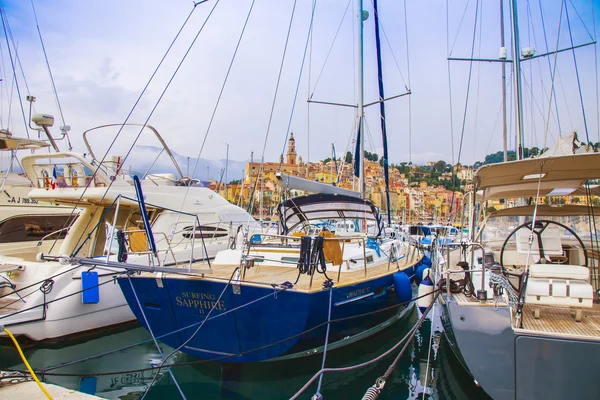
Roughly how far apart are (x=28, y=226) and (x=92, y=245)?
4.08 meters

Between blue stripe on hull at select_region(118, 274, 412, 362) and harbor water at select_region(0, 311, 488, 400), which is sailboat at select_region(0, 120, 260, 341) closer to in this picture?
blue stripe on hull at select_region(118, 274, 412, 362)

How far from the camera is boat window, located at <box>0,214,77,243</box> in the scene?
11.9m

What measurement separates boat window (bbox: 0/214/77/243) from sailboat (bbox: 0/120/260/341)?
1.95ft

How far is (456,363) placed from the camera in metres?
7.10

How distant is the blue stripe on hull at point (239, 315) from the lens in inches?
219

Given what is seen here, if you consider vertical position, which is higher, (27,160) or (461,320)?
(27,160)

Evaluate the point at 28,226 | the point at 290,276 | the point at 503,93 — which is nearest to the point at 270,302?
the point at 290,276

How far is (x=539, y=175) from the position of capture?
5.82 meters

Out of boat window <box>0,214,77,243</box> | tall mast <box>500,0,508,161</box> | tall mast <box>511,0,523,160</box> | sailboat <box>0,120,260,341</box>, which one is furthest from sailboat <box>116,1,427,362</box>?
boat window <box>0,214,77,243</box>

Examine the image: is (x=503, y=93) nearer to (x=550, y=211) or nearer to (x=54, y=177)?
(x=550, y=211)

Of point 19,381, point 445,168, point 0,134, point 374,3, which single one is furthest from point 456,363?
point 445,168

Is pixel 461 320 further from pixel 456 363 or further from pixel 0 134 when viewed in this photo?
pixel 0 134

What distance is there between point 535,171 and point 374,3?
10.8m

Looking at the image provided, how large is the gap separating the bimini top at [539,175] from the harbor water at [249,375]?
269cm
